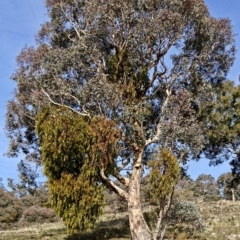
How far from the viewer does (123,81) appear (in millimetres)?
20812

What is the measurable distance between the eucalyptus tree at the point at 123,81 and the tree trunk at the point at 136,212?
46 millimetres

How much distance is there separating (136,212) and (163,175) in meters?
2.06

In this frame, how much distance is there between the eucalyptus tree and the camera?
18.6m

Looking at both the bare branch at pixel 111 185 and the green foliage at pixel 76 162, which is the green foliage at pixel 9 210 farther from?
the green foliage at pixel 76 162

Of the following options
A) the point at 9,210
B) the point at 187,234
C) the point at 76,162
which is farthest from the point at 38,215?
the point at 76,162

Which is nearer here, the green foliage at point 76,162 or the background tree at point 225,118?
the green foliage at point 76,162

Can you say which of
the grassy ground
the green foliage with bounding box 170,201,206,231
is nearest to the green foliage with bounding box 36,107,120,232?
the grassy ground

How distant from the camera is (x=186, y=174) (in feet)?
78.0

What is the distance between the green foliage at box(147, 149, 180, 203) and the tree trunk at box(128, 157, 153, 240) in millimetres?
845

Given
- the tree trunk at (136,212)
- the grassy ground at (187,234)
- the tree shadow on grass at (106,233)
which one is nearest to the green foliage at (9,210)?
the grassy ground at (187,234)

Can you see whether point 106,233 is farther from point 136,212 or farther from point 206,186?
point 206,186

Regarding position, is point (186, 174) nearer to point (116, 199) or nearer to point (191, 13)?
A: point (191, 13)

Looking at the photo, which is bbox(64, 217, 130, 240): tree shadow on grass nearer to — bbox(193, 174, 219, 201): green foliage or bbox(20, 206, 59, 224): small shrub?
bbox(20, 206, 59, 224): small shrub

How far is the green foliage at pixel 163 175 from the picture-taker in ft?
60.1
